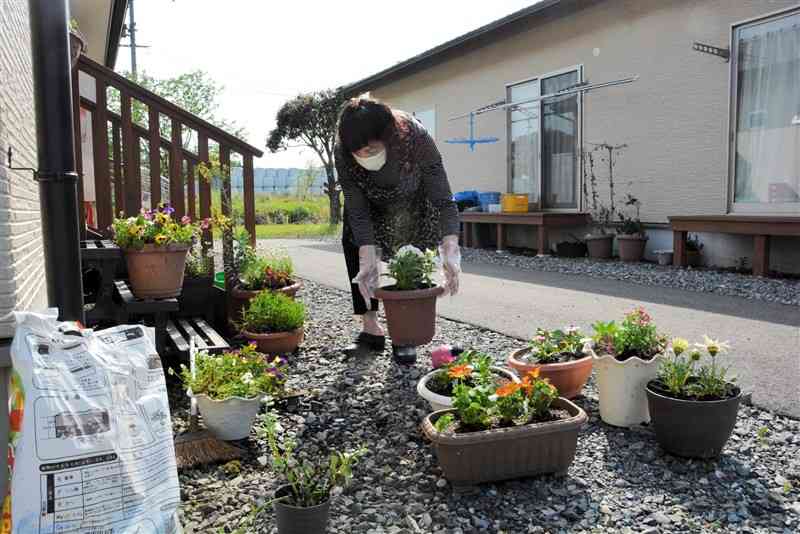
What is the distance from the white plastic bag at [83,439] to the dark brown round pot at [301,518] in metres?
0.28

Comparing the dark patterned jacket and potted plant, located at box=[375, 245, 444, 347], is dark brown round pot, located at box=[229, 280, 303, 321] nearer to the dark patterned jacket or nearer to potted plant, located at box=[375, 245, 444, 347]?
the dark patterned jacket

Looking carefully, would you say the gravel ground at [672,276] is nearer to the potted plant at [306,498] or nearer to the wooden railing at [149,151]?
the wooden railing at [149,151]

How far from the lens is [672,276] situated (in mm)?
6531

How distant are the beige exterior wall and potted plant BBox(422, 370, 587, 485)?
139 cm

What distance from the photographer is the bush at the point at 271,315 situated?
→ 361 cm

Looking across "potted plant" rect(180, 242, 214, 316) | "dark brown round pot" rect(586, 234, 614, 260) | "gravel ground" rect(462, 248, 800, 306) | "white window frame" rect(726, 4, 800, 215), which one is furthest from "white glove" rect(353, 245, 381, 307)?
"dark brown round pot" rect(586, 234, 614, 260)

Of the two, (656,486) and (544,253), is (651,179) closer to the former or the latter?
(544,253)

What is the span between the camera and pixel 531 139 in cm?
1006

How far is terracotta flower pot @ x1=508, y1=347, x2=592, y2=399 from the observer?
270cm

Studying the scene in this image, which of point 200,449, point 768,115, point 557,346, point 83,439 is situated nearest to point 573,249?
point 768,115


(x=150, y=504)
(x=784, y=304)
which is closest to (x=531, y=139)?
(x=784, y=304)

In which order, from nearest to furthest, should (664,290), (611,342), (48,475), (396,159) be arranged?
(48,475) < (611,342) < (396,159) < (664,290)

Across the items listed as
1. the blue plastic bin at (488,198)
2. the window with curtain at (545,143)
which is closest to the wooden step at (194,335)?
the window with curtain at (545,143)

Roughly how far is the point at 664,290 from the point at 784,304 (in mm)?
1007
